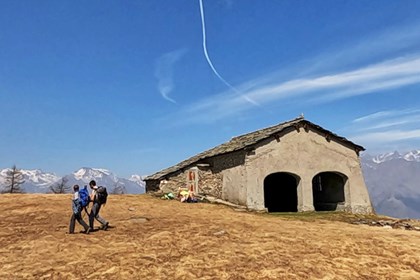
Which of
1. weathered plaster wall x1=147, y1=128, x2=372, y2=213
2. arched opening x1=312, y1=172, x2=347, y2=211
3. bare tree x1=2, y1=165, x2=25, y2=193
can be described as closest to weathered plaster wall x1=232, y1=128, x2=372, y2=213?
weathered plaster wall x1=147, y1=128, x2=372, y2=213

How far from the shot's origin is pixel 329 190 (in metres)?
27.8

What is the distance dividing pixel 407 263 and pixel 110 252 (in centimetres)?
913

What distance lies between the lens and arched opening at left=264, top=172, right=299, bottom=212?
3066 centimetres

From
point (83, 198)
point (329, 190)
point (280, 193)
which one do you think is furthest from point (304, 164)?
point (83, 198)

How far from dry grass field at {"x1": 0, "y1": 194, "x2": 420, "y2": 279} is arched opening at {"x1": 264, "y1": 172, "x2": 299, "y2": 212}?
13.9 metres

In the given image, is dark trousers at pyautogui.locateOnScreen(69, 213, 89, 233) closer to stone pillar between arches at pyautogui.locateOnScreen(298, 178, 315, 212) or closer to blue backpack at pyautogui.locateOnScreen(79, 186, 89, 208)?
blue backpack at pyautogui.locateOnScreen(79, 186, 89, 208)

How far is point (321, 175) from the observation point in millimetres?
28906

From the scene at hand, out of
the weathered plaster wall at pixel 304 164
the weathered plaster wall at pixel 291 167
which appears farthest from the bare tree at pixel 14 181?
the weathered plaster wall at pixel 304 164

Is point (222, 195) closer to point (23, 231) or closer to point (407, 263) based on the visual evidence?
point (23, 231)

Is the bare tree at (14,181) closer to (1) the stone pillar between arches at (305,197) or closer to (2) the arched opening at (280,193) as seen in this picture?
(2) the arched opening at (280,193)

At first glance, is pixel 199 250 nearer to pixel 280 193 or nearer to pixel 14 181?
pixel 280 193

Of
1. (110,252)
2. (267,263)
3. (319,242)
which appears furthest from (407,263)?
(110,252)

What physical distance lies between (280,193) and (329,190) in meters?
4.72

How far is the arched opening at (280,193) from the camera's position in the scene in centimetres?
3066
